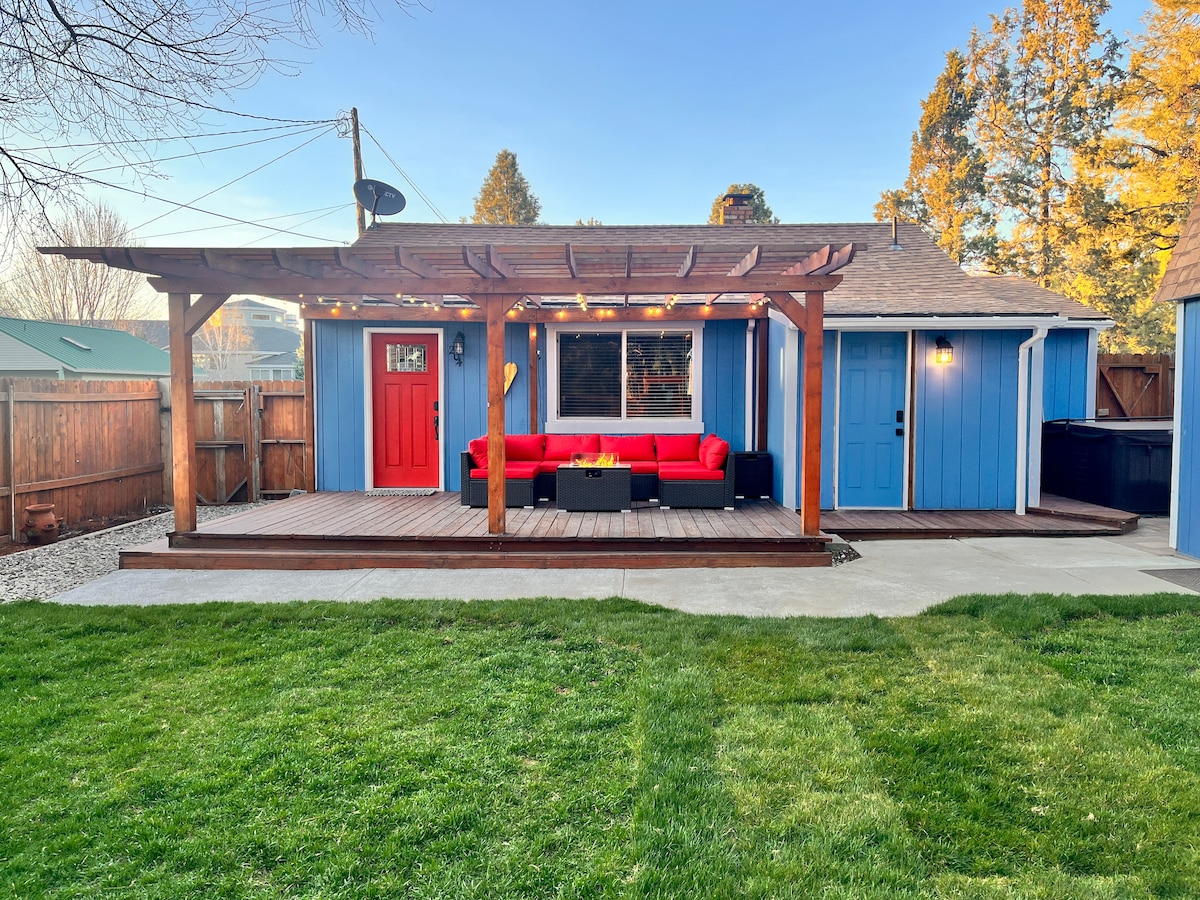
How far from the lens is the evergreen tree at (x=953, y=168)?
19.1 meters

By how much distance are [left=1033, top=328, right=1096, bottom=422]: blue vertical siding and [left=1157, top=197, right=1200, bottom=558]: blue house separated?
349cm

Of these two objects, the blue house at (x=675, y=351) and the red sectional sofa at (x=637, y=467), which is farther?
the red sectional sofa at (x=637, y=467)

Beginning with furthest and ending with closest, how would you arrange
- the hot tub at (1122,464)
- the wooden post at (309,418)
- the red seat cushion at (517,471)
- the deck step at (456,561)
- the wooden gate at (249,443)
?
the wooden gate at (249,443) < the wooden post at (309,418) < the hot tub at (1122,464) < the red seat cushion at (517,471) < the deck step at (456,561)

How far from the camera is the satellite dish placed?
8.97 meters

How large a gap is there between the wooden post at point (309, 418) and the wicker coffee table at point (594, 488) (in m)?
3.63

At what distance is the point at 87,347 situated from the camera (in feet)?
59.1

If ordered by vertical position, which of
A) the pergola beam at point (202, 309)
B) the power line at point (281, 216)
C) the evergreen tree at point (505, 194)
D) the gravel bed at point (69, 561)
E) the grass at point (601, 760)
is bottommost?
the grass at point (601, 760)

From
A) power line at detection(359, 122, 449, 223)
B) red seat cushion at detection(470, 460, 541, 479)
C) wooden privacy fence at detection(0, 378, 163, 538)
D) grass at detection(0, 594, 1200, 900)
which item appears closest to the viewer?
grass at detection(0, 594, 1200, 900)

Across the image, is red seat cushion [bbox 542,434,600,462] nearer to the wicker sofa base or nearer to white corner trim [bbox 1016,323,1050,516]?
the wicker sofa base

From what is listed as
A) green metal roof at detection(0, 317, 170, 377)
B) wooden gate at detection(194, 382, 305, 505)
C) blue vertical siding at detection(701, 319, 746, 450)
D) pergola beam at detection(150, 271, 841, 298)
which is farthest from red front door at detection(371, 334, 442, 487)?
green metal roof at detection(0, 317, 170, 377)

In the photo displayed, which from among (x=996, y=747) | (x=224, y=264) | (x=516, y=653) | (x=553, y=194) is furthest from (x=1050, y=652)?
(x=553, y=194)

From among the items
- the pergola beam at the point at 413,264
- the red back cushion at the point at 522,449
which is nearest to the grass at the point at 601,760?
the pergola beam at the point at 413,264

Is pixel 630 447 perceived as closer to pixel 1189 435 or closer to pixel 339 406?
pixel 339 406

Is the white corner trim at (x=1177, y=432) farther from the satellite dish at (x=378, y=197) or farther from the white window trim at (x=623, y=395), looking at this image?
the satellite dish at (x=378, y=197)
